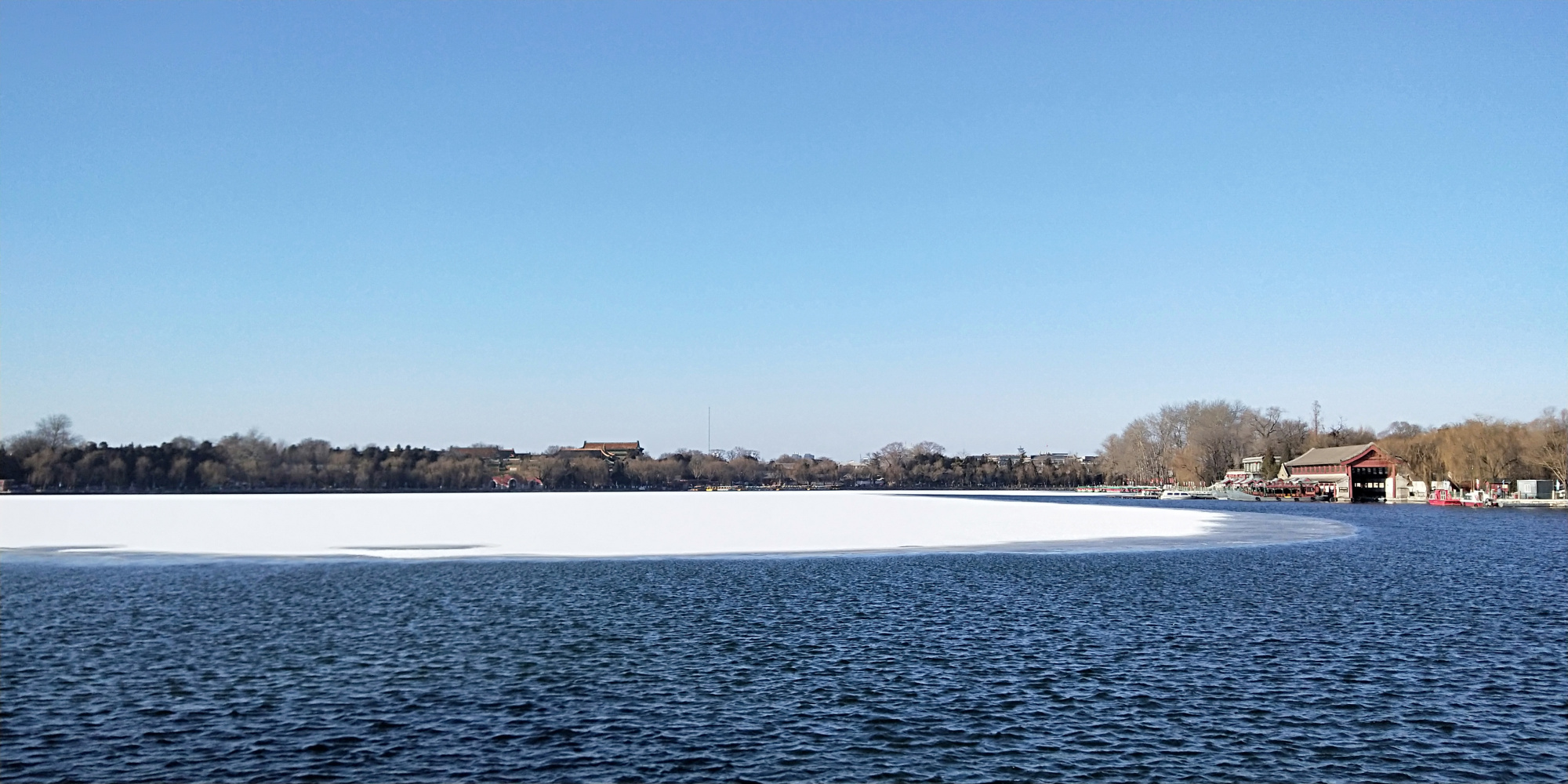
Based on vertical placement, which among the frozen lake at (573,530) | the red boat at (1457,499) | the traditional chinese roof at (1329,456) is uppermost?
the traditional chinese roof at (1329,456)

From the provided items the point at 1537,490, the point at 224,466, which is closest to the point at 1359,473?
the point at 1537,490

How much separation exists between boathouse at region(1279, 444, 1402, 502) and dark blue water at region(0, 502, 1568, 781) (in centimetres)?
10375

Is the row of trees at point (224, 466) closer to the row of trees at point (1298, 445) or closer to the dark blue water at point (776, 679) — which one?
the row of trees at point (1298, 445)

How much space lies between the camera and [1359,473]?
127438mm

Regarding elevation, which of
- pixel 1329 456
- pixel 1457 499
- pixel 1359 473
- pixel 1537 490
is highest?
pixel 1329 456

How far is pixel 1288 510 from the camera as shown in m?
95.5

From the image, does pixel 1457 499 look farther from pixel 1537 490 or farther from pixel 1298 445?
pixel 1298 445

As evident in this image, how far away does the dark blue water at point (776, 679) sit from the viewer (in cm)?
1289

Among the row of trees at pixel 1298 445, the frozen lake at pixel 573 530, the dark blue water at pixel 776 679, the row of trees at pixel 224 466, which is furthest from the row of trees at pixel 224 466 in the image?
the dark blue water at pixel 776 679

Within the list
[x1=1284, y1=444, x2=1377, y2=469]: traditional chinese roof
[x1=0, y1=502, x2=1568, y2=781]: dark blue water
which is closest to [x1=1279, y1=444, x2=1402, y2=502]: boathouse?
[x1=1284, y1=444, x2=1377, y2=469]: traditional chinese roof

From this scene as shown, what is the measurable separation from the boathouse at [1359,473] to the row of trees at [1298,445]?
1.87m

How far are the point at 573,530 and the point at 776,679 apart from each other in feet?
133

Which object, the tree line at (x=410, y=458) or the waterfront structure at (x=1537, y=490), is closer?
the waterfront structure at (x=1537, y=490)

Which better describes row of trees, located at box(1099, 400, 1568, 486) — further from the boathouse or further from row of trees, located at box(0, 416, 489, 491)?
row of trees, located at box(0, 416, 489, 491)
